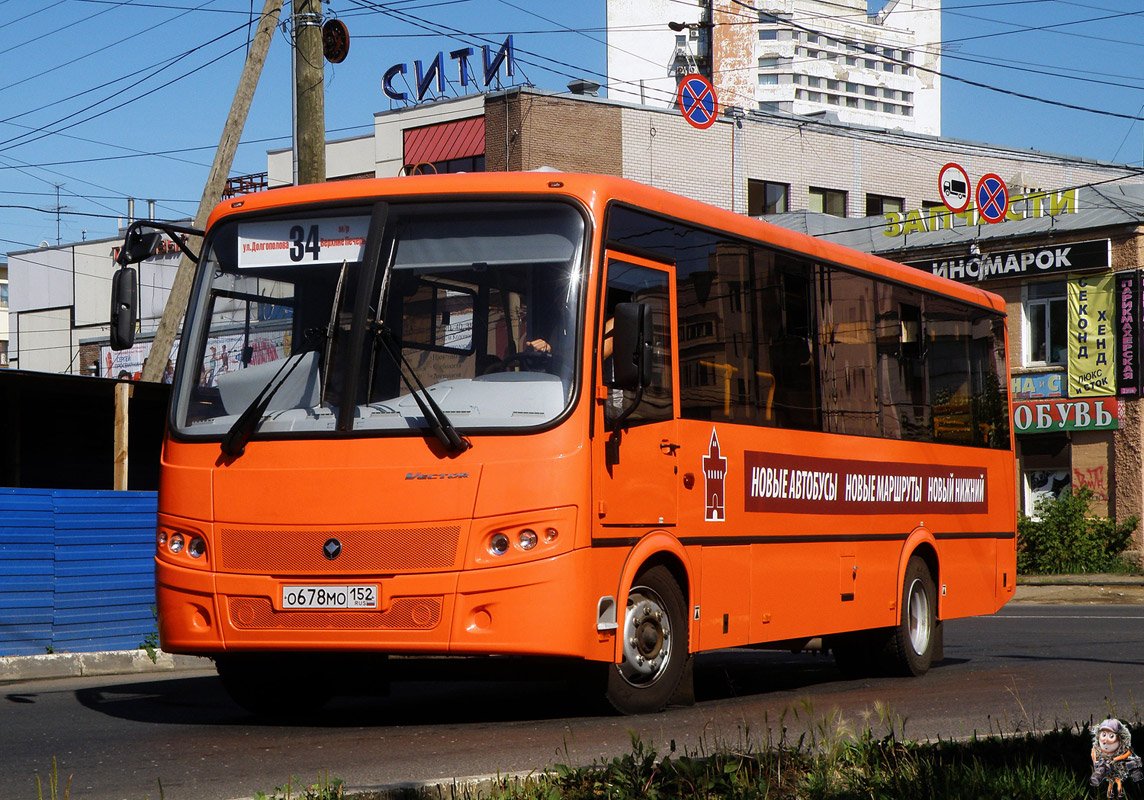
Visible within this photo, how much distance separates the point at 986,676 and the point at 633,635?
4771mm

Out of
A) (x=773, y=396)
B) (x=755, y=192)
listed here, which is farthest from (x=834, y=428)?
(x=755, y=192)

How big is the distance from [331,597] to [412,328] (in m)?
1.55

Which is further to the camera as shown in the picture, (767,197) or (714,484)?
(767,197)

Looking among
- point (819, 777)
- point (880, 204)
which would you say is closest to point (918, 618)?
point (819, 777)

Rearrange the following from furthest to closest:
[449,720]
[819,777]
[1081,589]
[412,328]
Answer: [1081,589] < [449,720] < [412,328] < [819,777]

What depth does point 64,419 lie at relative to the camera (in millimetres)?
21609

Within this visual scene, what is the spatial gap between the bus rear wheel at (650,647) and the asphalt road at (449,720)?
6.6 inches

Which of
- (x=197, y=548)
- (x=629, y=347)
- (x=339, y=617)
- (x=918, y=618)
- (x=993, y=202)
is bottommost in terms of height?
(x=918, y=618)

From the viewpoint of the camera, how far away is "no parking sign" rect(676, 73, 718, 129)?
43.4 metres

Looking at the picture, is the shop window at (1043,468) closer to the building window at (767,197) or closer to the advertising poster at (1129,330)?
the advertising poster at (1129,330)

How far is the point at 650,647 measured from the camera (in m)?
8.95

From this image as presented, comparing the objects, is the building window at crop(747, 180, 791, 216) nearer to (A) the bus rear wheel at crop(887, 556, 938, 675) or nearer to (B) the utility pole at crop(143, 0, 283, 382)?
(B) the utility pole at crop(143, 0, 283, 382)

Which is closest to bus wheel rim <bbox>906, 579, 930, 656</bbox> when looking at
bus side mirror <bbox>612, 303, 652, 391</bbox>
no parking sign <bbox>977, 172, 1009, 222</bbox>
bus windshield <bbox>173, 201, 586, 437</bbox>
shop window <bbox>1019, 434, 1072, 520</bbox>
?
bus side mirror <bbox>612, 303, 652, 391</bbox>

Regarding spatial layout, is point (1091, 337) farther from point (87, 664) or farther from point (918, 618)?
point (87, 664)
